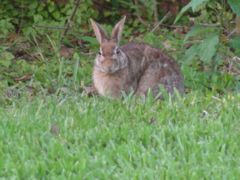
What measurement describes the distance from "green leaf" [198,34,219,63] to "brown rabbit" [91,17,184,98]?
27 cm

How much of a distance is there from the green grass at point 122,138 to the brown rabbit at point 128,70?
575 millimetres

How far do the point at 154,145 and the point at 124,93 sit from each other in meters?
1.63

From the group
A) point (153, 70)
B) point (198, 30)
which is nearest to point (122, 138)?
point (153, 70)

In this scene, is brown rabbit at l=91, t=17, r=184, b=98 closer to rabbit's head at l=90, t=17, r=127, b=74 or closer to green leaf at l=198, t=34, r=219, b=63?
rabbit's head at l=90, t=17, r=127, b=74

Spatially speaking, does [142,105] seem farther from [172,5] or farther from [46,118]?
[172,5]

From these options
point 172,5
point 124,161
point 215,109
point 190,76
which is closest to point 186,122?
point 215,109

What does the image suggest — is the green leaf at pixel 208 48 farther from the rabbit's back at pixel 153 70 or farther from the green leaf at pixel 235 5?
the green leaf at pixel 235 5

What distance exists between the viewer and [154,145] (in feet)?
17.5

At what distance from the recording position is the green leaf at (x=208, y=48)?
7.54 meters

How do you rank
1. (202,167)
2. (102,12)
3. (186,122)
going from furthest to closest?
(102,12) → (186,122) → (202,167)

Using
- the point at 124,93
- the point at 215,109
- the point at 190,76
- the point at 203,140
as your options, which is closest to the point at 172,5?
the point at 190,76

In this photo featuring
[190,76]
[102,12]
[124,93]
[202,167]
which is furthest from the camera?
[102,12]

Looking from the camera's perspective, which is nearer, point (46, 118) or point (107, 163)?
point (107, 163)

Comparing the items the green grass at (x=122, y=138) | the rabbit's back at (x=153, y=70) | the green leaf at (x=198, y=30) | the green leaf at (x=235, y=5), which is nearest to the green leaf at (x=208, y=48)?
the green leaf at (x=198, y=30)
